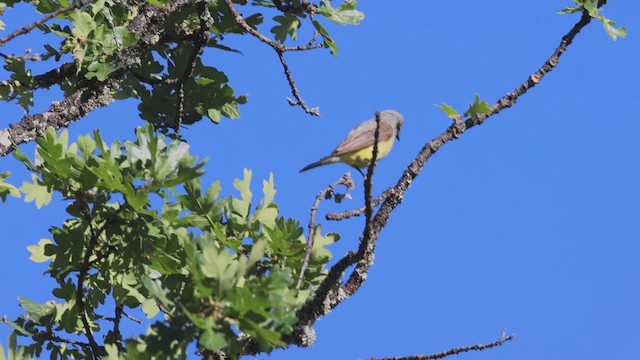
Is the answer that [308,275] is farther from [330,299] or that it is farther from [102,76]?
[102,76]

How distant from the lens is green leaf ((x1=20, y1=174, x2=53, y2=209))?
5.71m

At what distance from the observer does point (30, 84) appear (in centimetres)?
712

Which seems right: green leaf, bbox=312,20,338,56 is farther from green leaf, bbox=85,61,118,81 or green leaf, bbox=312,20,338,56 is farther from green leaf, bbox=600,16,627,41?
green leaf, bbox=600,16,627,41

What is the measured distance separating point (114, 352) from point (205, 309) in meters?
0.64

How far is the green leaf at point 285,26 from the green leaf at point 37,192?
244 centimetres

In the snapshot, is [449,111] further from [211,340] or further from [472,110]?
[211,340]

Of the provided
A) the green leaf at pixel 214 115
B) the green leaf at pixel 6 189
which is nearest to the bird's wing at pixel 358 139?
the green leaf at pixel 214 115

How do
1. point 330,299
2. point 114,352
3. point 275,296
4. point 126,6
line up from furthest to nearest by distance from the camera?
point 126,6 → point 330,299 → point 114,352 → point 275,296

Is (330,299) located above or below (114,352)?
above

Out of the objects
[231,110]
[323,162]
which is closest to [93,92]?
[231,110]

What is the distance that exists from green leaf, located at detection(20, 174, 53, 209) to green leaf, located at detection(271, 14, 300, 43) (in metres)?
2.44

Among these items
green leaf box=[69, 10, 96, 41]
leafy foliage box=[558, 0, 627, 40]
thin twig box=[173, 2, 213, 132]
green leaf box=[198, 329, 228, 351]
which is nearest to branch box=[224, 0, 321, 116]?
thin twig box=[173, 2, 213, 132]

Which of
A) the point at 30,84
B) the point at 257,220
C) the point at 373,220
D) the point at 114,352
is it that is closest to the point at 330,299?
the point at 373,220

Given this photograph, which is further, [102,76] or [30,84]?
[30,84]
